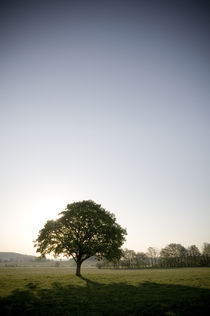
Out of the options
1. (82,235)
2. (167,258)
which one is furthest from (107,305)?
(167,258)

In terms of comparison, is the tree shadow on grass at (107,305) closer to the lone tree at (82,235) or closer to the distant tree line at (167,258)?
the lone tree at (82,235)

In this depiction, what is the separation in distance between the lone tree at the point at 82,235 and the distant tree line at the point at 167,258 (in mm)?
Result: 46076

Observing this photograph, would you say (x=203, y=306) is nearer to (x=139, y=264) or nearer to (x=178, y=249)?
(x=139, y=264)

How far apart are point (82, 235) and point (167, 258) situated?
98104 mm

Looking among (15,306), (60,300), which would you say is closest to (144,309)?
(60,300)

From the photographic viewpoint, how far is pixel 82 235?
37938 mm

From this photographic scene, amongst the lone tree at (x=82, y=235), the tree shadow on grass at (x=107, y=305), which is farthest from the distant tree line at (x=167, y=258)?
the tree shadow on grass at (x=107, y=305)

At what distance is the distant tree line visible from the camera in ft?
347

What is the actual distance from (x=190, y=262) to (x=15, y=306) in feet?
387

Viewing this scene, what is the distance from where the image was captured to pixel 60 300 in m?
15.3

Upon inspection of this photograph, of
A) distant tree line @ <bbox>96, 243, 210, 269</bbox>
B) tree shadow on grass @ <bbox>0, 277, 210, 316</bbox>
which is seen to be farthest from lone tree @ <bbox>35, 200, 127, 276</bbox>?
distant tree line @ <bbox>96, 243, 210, 269</bbox>

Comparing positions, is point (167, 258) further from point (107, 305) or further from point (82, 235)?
point (107, 305)

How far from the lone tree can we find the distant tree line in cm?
4608

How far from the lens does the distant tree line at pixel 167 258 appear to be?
347 ft
